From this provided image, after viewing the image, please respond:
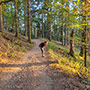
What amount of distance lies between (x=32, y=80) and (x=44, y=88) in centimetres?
82

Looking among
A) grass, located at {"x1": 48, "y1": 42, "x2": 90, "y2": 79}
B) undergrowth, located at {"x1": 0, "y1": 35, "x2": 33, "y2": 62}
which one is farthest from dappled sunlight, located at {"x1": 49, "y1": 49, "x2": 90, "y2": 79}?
undergrowth, located at {"x1": 0, "y1": 35, "x2": 33, "y2": 62}

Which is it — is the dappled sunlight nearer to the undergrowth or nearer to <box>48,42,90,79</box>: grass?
<box>48,42,90,79</box>: grass

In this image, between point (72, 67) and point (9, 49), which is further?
point (9, 49)

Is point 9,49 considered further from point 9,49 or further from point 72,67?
point 72,67

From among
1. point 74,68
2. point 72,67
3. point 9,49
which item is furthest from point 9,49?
point 74,68

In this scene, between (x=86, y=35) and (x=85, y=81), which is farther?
(x=86, y=35)

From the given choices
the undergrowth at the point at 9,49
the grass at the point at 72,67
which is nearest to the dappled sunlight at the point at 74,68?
the grass at the point at 72,67

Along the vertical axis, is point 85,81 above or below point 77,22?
below

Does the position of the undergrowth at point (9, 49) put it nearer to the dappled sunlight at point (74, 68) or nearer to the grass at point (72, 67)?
the grass at point (72, 67)

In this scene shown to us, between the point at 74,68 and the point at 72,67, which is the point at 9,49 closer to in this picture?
the point at 72,67

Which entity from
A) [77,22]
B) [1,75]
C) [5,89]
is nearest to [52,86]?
[5,89]

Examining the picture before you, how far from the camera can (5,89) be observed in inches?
122

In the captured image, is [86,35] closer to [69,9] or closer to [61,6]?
[69,9]

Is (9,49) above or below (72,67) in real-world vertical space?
above
